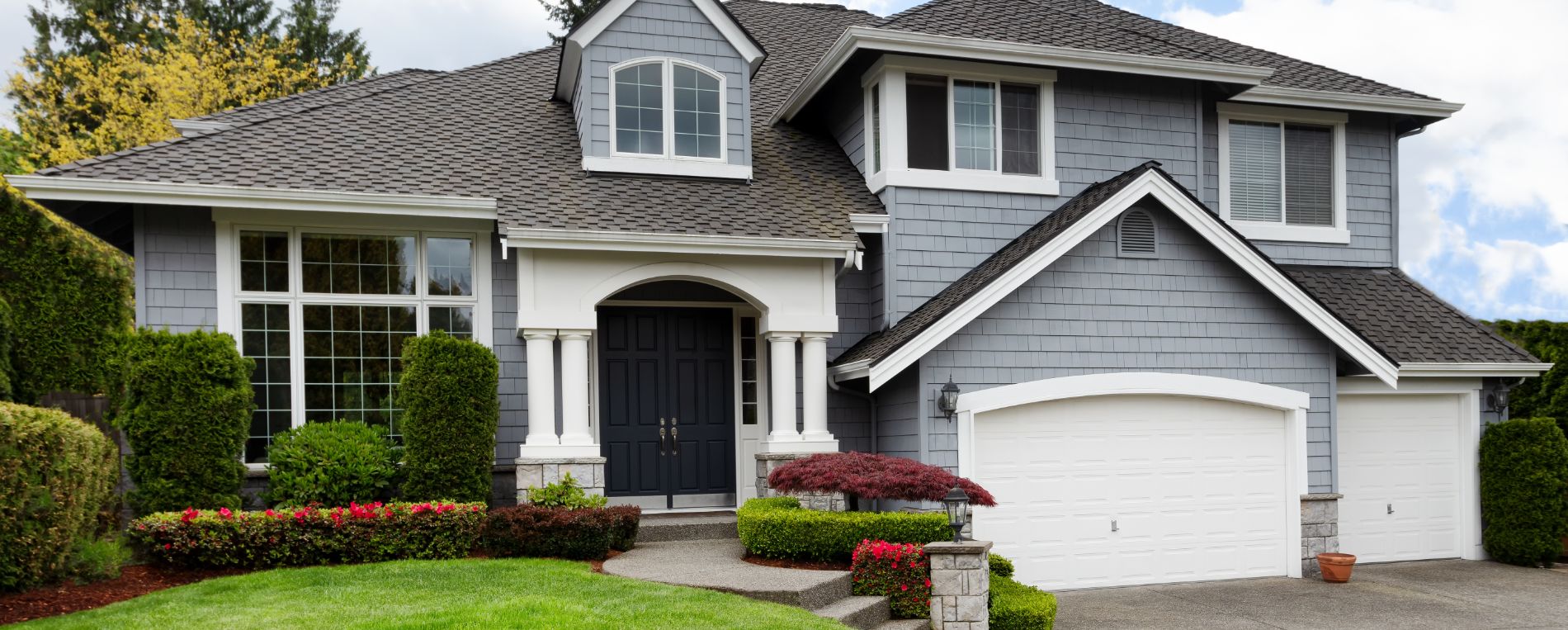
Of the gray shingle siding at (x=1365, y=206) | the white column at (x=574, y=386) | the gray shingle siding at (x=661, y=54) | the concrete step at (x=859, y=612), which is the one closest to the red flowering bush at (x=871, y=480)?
the concrete step at (x=859, y=612)

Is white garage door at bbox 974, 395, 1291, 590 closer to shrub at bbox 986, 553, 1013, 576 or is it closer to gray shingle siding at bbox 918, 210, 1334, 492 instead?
gray shingle siding at bbox 918, 210, 1334, 492

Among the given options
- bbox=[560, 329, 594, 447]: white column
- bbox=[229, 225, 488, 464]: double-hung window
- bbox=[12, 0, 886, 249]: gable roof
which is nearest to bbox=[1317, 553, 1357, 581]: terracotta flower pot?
bbox=[12, 0, 886, 249]: gable roof

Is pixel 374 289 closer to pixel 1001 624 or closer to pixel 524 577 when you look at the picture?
pixel 524 577

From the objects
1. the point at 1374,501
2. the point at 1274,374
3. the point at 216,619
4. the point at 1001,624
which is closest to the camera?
the point at 216,619

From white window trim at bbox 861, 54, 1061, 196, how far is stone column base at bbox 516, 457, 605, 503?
435cm

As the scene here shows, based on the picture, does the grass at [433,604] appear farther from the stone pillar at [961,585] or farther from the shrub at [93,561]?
the stone pillar at [961,585]

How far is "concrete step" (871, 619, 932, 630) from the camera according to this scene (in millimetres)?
8234

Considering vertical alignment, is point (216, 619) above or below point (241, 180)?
below

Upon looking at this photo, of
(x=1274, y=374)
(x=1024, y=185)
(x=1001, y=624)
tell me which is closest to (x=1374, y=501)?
(x=1274, y=374)

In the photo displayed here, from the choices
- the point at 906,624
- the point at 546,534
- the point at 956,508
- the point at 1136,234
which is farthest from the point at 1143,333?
the point at 546,534

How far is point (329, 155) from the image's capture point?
1134 cm

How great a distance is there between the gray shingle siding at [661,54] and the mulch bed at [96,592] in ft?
18.5

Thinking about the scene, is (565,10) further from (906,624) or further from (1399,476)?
(906,624)

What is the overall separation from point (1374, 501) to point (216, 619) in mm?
12008
